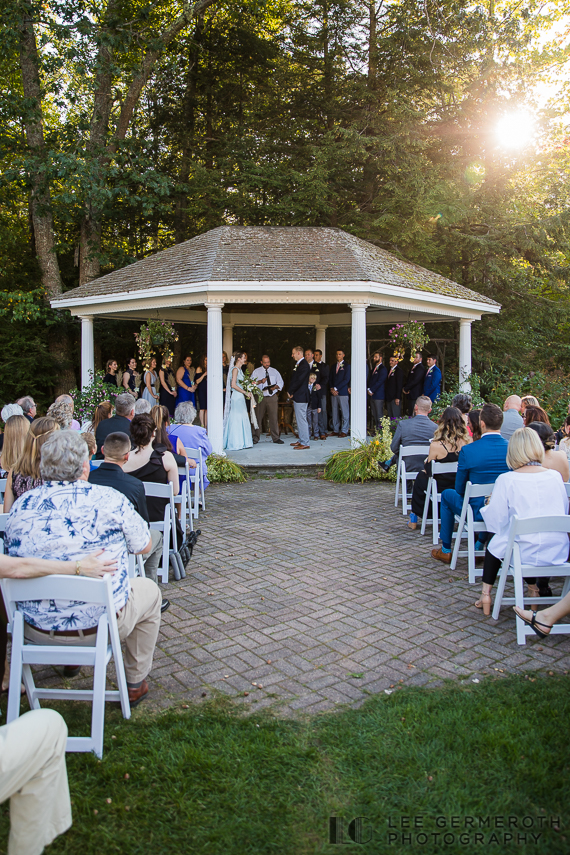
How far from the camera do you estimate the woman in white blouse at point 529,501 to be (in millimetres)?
4465

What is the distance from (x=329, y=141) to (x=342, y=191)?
1923 millimetres

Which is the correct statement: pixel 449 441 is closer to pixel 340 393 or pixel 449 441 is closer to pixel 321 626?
pixel 321 626

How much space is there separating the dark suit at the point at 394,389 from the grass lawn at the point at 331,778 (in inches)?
440

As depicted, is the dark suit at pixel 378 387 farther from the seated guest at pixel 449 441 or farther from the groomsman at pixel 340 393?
the seated guest at pixel 449 441

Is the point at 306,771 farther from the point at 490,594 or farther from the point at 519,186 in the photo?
the point at 519,186

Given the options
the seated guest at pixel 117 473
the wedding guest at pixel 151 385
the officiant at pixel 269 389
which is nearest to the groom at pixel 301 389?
the officiant at pixel 269 389

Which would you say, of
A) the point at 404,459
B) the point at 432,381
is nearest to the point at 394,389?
the point at 432,381

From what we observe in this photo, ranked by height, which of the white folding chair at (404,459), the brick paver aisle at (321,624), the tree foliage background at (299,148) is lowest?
the brick paver aisle at (321,624)

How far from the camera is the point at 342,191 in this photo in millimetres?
20391

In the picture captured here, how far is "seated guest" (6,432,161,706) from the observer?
3.21m

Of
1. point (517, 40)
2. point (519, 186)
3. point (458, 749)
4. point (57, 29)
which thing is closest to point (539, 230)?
point (519, 186)

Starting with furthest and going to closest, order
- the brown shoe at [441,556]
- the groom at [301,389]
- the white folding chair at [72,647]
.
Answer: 1. the groom at [301,389]
2. the brown shoe at [441,556]
3. the white folding chair at [72,647]

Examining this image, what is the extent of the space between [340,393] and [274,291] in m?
4.15

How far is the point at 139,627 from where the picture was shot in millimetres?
3613
